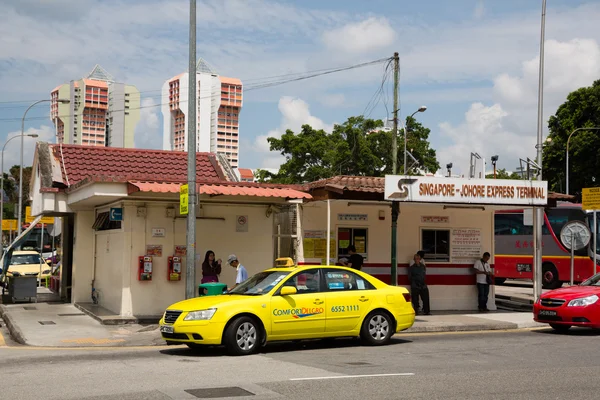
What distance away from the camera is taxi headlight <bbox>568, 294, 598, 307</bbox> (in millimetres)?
15352

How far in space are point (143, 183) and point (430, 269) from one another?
853cm

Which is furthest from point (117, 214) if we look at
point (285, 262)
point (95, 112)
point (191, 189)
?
point (95, 112)

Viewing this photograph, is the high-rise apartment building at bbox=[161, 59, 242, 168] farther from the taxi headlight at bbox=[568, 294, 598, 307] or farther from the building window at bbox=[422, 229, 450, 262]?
the taxi headlight at bbox=[568, 294, 598, 307]

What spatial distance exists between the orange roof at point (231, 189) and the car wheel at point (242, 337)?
196 inches

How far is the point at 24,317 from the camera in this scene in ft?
59.5

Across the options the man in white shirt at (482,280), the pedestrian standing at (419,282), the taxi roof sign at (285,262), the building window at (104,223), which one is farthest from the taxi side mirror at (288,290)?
the man in white shirt at (482,280)

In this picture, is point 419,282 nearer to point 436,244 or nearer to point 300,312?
point 436,244

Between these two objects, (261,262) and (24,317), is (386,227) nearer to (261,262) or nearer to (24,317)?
(261,262)

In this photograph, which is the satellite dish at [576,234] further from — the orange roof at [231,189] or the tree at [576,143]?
the tree at [576,143]

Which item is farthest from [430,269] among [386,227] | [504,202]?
[504,202]

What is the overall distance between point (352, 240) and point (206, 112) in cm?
5613

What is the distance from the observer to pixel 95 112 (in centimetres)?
10144

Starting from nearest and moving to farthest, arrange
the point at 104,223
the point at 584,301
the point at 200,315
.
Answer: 1. the point at 200,315
2. the point at 584,301
3. the point at 104,223

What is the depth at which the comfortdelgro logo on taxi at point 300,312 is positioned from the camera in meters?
12.5
